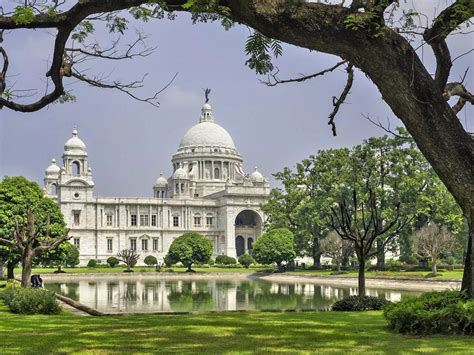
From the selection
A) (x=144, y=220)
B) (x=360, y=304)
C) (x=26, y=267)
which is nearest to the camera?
(x=360, y=304)

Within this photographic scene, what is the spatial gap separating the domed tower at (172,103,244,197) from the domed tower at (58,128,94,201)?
65.6 ft

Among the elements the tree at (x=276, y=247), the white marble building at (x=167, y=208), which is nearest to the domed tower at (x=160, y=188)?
the white marble building at (x=167, y=208)

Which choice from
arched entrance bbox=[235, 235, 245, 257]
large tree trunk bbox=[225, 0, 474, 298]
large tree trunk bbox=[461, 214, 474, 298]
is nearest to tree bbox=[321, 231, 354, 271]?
large tree trunk bbox=[461, 214, 474, 298]

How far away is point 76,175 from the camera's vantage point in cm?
8431

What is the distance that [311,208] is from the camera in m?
53.6

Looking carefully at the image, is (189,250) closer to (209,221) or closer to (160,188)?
(209,221)

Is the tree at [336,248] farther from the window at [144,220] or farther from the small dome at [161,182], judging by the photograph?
the small dome at [161,182]

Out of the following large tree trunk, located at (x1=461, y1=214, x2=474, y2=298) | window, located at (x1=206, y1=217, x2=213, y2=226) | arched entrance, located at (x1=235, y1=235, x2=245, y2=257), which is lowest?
large tree trunk, located at (x1=461, y1=214, x2=474, y2=298)

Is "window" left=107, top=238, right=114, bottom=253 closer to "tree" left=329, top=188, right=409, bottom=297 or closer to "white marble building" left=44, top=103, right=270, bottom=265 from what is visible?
"white marble building" left=44, top=103, right=270, bottom=265

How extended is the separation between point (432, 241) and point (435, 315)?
32.9 m

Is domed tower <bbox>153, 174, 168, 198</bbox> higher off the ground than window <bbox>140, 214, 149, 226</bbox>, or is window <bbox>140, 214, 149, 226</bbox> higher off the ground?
domed tower <bbox>153, 174, 168, 198</bbox>

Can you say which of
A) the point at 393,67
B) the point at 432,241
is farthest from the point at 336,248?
the point at 393,67

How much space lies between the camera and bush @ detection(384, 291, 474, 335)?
1016 cm

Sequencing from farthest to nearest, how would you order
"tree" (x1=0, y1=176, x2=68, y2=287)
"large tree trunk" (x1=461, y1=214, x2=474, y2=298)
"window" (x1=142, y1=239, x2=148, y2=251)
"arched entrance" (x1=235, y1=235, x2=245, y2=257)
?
1. "arched entrance" (x1=235, y1=235, x2=245, y2=257)
2. "window" (x1=142, y1=239, x2=148, y2=251)
3. "tree" (x1=0, y1=176, x2=68, y2=287)
4. "large tree trunk" (x1=461, y1=214, x2=474, y2=298)
